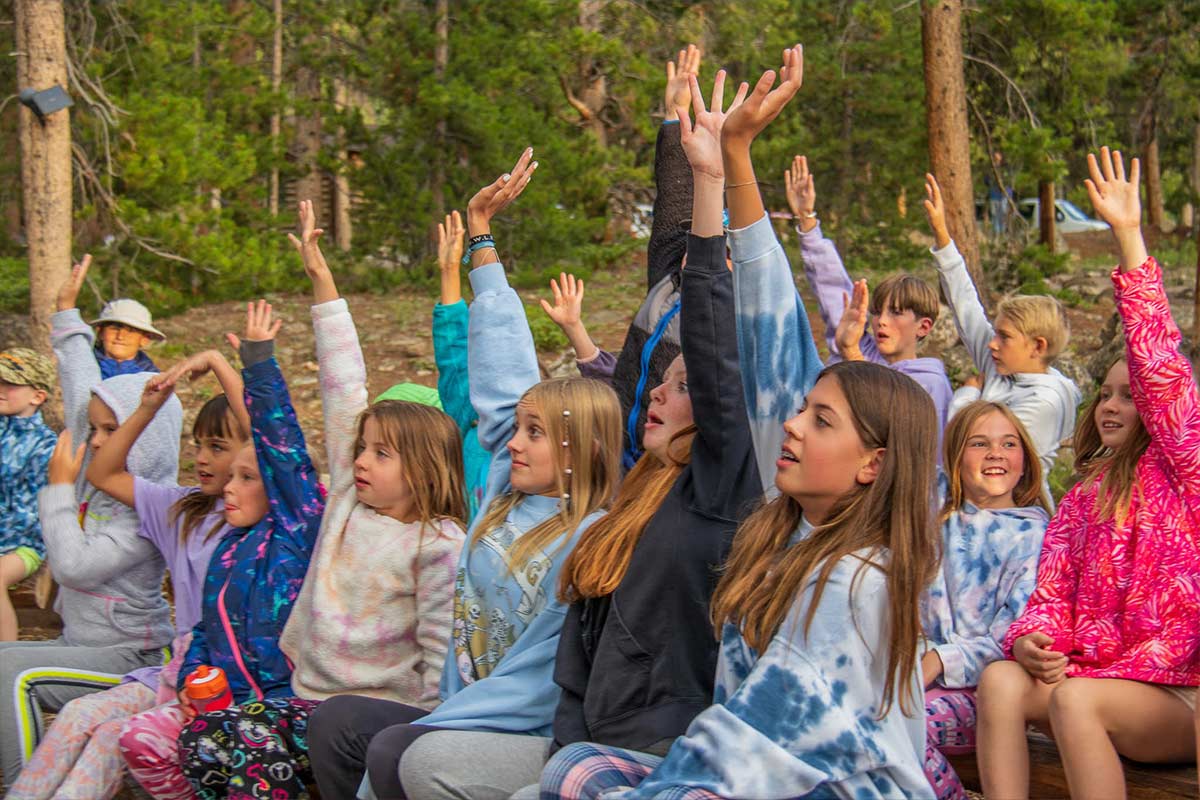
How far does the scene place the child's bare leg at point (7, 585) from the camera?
5.38 metres

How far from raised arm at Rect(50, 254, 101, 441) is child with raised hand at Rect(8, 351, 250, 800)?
793mm

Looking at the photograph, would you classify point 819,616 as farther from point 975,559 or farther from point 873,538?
point 975,559

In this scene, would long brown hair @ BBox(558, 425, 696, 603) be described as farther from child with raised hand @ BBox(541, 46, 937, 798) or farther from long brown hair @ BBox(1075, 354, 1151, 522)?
long brown hair @ BBox(1075, 354, 1151, 522)

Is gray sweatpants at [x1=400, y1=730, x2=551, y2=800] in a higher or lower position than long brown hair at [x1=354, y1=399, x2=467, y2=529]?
lower

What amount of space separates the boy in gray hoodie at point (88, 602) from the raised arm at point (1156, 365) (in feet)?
11.0

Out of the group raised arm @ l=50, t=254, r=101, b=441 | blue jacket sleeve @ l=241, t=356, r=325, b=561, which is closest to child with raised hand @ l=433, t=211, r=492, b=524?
blue jacket sleeve @ l=241, t=356, r=325, b=561

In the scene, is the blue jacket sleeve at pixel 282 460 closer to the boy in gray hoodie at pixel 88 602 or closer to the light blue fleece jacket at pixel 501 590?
the light blue fleece jacket at pixel 501 590

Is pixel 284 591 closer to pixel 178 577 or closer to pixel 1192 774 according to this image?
pixel 178 577

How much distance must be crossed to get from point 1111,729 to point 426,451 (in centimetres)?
207

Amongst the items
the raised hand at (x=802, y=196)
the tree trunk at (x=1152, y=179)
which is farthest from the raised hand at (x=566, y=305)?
the tree trunk at (x=1152, y=179)

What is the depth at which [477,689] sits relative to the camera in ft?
10.8

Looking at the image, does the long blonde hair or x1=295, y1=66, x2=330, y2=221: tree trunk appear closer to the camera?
the long blonde hair

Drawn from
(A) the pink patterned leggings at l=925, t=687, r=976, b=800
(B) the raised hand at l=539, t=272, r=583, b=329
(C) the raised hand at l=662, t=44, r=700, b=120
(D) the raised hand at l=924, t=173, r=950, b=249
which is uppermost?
(C) the raised hand at l=662, t=44, r=700, b=120

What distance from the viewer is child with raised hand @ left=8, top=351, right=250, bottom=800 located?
3.88 meters
